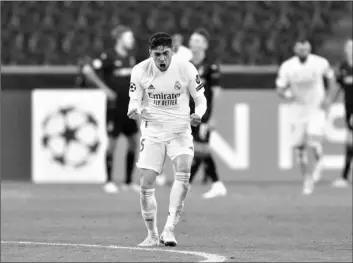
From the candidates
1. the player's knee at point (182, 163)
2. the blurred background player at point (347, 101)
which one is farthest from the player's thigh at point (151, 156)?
the blurred background player at point (347, 101)

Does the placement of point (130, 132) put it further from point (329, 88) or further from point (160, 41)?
point (160, 41)

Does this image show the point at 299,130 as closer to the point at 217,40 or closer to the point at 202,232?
the point at 217,40

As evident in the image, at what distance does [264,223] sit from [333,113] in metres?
6.53

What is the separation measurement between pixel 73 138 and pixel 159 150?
8.30 m

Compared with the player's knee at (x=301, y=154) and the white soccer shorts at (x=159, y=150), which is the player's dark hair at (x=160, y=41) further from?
the player's knee at (x=301, y=154)

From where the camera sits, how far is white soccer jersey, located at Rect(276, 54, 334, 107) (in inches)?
613

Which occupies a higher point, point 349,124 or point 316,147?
point 349,124

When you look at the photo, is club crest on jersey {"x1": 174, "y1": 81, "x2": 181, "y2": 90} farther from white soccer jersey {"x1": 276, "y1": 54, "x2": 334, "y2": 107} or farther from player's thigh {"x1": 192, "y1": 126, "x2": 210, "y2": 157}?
white soccer jersey {"x1": 276, "y1": 54, "x2": 334, "y2": 107}

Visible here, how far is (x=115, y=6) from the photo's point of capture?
19000 mm

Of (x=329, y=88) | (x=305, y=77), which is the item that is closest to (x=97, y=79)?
(x=305, y=77)

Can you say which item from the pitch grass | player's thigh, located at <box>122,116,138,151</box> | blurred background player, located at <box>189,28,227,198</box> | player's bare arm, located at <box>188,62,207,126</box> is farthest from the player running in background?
player's bare arm, located at <box>188,62,207,126</box>

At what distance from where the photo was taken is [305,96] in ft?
52.3

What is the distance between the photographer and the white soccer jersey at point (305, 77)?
15570mm

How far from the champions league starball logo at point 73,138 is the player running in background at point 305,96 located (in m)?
3.22
